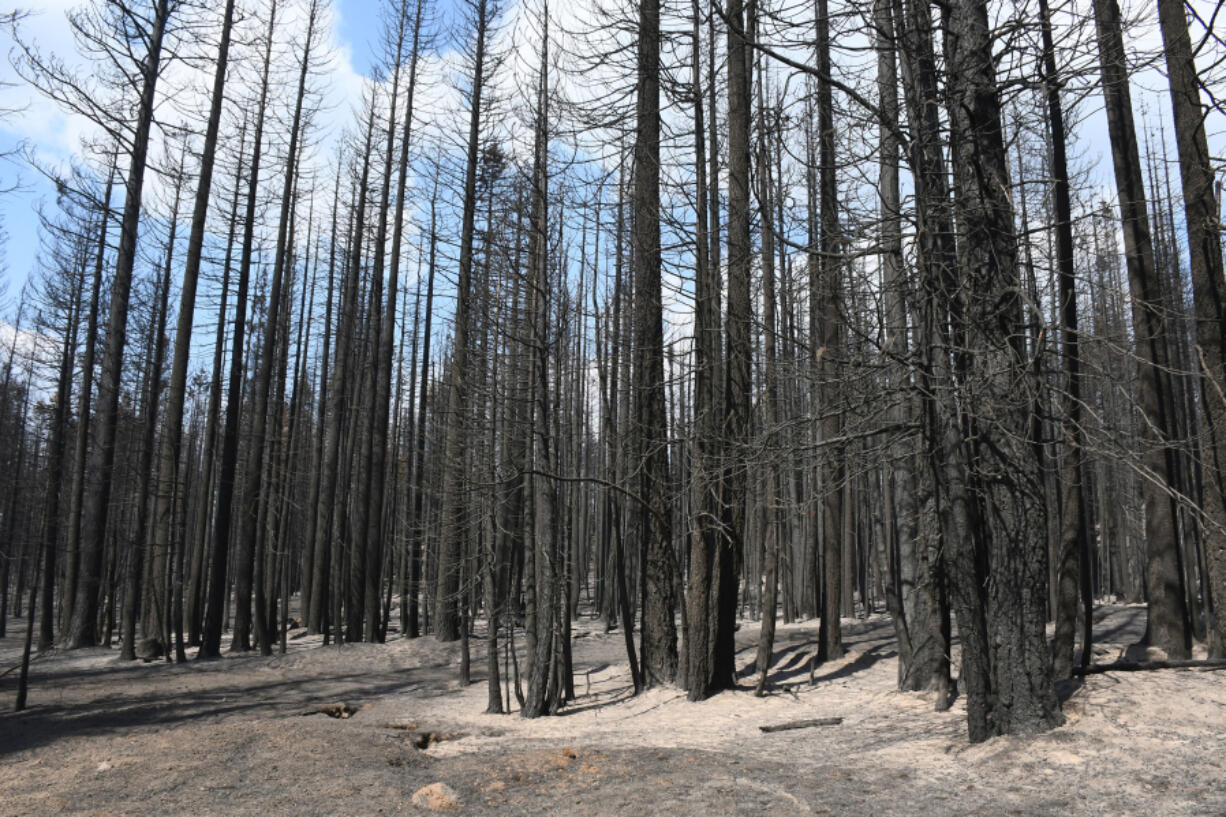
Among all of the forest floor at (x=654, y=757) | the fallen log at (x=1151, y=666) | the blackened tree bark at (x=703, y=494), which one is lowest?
the forest floor at (x=654, y=757)

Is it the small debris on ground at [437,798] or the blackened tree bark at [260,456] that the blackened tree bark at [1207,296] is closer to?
the small debris on ground at [437,798]

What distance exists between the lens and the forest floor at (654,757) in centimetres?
515

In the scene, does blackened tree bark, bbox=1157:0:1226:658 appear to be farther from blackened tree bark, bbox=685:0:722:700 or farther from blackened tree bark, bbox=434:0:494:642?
blackened tree bark, bbox=434:0:494:642

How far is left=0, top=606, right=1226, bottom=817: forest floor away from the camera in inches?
203

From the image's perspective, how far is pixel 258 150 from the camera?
1892 cm

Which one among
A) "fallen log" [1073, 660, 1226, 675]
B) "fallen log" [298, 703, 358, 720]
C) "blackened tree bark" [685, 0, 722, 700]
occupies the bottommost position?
"fallen log" [298, 703, 358, 720]

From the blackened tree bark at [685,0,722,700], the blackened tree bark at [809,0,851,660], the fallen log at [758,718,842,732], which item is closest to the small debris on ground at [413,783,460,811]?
the fallen log at [758,718,842,732]

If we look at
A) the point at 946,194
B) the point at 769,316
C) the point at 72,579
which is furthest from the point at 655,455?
the point at 72,579

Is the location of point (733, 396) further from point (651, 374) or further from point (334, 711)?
point (334, 711)

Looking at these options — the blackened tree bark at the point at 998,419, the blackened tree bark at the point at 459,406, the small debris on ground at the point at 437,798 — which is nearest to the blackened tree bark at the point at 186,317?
the blackened tree bark at the point at 459,406

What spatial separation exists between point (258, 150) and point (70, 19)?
6.10 meters

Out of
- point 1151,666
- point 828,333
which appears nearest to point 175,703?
point 828,333

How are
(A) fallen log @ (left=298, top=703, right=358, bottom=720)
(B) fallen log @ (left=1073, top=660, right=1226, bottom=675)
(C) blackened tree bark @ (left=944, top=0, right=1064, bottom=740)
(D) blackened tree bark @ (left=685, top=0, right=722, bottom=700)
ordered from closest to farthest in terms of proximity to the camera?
(C) blackened tree bark @ (left=944, top=0, right=1064, bottom=740) < (B) fallen log @ (left=1073, top=660, right=1226, bottom=675) < (D) blackened tree bark @ (left=685, top=0, right=722, bottom=700) < (A) fallen log @ (left=298, top=703, right=358, bottom=720)

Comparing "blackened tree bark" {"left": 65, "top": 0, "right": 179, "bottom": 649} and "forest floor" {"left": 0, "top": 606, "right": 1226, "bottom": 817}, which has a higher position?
"blackened tree bark" {"left": 65, "top": 0, "right": 179, "bottom": 649}
